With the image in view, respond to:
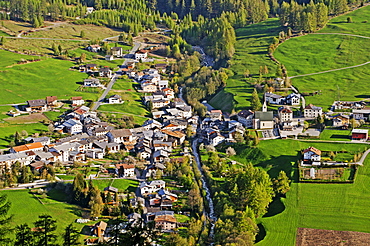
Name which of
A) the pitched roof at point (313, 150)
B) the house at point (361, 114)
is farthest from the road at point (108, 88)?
the house at point (361, 114)

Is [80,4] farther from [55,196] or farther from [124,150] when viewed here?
[55,196]

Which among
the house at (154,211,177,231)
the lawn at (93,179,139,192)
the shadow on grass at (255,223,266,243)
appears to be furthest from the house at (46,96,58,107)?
the shadow on grass at (255,223,266,243)

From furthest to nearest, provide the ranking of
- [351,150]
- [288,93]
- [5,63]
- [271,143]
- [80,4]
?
[80,4]
[5,63]
[288,93]
[271,143]
[351,150]

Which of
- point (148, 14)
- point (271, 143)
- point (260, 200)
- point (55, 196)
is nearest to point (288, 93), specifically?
point (271, 143)

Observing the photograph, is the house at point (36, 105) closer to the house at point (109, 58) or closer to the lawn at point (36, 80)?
the lawn at point (36, 80)

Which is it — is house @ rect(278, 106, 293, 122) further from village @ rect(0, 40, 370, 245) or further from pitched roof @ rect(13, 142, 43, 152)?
pitched roof @ rect(13, 142, 43, 152)
